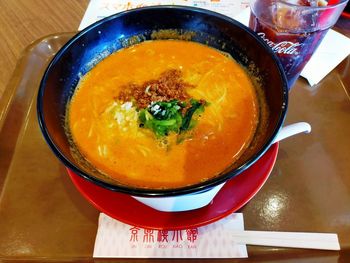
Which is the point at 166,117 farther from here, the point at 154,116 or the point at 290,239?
the point at 290,239

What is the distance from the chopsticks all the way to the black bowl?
277mm

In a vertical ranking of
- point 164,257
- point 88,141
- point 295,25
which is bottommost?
point 164,257

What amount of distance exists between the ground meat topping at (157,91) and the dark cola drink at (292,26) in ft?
1.49

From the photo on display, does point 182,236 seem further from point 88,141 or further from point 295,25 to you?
point 295,25

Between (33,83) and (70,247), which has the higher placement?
Answer: (33,83)

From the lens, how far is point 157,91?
151 cm

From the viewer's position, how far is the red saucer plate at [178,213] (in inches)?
48.2

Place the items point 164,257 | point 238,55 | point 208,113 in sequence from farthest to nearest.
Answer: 1. point 238,55
2. point 208,113
3. point 164,257

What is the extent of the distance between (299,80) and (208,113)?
692 mm

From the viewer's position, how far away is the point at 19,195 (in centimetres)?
140

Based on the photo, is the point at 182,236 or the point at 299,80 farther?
the point at 299,80

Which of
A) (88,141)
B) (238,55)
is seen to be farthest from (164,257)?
(238,55)

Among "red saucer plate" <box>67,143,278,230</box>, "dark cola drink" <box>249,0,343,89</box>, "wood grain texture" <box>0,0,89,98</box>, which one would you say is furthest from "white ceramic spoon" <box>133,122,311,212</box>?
"wood grain texture" <box>0,0,89,98</box>

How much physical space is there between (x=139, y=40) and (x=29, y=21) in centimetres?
109
